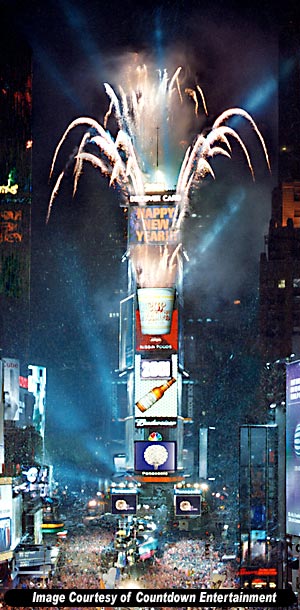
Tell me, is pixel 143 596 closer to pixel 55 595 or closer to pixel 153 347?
pixel 55 595

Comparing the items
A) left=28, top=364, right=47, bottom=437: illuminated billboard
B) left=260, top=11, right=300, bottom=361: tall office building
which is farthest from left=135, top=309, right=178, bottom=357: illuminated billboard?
left=260, top=11, right=300, bottom=361: tall office building

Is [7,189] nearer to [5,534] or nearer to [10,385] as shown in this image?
[10,385]

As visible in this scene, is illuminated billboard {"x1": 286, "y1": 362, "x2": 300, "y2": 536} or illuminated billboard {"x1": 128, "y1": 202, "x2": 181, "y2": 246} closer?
illuminated billboard {"x1": 286, "y1": 362, "x2": 300, "y2": 536}

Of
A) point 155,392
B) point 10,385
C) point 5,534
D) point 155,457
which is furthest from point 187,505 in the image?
point 5,534

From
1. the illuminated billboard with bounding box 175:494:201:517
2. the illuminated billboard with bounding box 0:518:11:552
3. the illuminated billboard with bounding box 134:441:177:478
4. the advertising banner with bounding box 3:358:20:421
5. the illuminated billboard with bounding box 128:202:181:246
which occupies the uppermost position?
the illuminated billboard with bounding box 128:202:181:246

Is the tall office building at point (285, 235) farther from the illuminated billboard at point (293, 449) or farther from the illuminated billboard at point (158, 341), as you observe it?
the illuminated billboard at point (293, 449)

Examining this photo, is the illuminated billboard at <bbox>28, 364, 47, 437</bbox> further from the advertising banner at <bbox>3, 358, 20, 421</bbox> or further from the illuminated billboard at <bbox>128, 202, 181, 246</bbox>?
the illuminated billboard at <bbox>128, 202, 181, 246</bbox>
